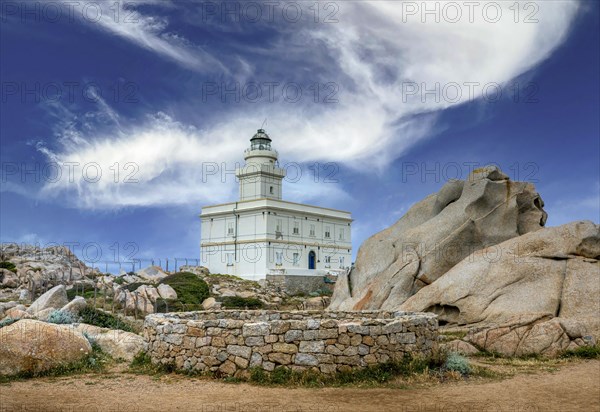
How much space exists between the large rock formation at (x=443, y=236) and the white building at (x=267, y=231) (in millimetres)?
30676

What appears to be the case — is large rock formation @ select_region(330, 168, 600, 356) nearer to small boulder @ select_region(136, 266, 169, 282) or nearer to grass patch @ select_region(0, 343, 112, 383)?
grass patch @ select_region(0, 343, 112, 383)

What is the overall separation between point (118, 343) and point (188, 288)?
2577cm

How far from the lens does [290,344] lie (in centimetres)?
1253

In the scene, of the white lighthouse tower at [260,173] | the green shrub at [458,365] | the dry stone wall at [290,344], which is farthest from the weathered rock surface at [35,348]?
the white lighthouse tower at [260,173]

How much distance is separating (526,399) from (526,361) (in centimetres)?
439

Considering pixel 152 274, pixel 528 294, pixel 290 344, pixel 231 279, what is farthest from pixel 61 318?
pixel 231 279

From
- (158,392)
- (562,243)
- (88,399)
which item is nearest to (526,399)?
(158,392)

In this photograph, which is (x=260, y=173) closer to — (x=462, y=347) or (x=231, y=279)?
(x=231, y=279)

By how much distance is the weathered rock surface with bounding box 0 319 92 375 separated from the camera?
43.9 ft

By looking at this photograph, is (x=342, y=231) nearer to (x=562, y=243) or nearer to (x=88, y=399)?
(x=562, y=243)

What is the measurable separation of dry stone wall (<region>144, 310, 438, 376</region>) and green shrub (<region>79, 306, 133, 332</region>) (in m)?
8.92

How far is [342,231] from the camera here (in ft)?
228

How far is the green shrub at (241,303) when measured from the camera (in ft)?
130

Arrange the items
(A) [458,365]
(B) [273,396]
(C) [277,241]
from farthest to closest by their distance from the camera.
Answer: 1. (C) [277,241]
2. (A) [458,365]
3. (B) [273,396]
